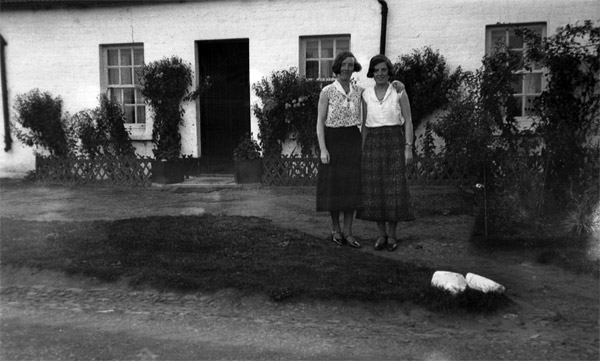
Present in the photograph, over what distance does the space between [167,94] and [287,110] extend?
243 centimetres

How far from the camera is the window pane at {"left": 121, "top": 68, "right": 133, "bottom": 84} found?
1256 centimetres

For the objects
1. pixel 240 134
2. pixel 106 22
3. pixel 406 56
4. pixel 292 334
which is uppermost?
pixel 106 22

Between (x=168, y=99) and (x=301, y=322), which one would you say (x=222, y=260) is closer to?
(x=301, y=322)

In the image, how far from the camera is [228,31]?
11680 millimetres

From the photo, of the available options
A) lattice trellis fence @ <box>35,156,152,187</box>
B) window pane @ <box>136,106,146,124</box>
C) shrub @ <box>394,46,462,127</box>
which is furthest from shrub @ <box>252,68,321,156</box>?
window pane @ <box>136,106,146,124</box>

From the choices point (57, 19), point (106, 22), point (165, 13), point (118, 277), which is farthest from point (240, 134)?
point (118, 277)

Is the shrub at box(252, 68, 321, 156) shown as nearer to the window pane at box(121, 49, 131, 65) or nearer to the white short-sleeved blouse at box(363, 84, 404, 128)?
the window pane at box(121, 49, 131, 65)

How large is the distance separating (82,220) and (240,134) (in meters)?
4.89

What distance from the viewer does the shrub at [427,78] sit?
34.8ft

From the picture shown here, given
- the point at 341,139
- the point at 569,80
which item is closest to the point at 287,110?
the point at 569,80

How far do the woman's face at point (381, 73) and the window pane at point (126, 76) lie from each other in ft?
26.0

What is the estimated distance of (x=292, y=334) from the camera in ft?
13.2

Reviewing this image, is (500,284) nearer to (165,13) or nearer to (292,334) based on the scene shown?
(292,334)

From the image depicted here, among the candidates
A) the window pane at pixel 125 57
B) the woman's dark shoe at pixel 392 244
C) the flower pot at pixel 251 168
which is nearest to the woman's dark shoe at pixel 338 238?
the woman's dark shoe at pixel 392 244
